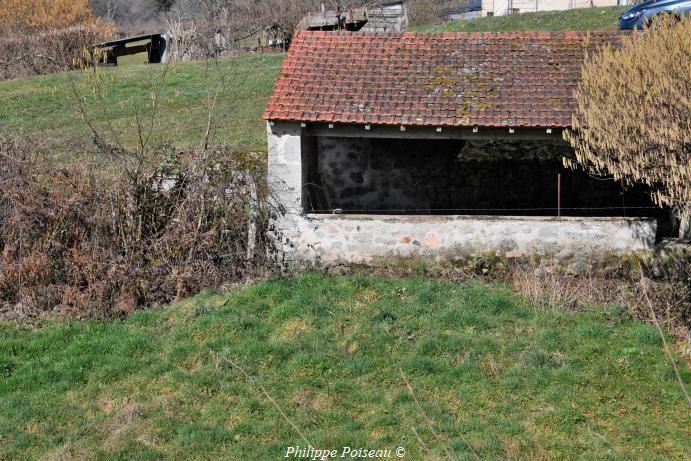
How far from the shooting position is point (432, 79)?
11.3 metres

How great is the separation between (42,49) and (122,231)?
18.2 meters

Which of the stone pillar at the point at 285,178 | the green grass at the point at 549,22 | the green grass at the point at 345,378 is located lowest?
the green grass at the point at 345,378

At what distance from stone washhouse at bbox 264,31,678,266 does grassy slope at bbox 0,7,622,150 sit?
3.20 metres

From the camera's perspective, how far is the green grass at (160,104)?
661 inches

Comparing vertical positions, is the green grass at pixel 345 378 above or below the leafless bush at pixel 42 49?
below

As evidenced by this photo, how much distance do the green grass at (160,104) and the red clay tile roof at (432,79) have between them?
3.35 meters

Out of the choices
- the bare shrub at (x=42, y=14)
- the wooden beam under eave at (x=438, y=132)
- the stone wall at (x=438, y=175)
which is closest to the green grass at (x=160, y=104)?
the stone wall at (x=438, y=175)

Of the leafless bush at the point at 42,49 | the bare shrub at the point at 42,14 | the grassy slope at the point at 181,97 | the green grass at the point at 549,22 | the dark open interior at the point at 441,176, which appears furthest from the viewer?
the bare shrub at the point at 42,14

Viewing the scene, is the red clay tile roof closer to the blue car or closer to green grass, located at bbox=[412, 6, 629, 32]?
the blue car

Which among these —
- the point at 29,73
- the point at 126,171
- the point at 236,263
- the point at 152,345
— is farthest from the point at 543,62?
the point at 29,73

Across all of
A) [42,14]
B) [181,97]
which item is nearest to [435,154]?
[181,97]

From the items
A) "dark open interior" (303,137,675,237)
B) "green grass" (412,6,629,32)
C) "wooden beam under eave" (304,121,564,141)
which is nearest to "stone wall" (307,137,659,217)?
"dark open interior" (303,137,675,237)

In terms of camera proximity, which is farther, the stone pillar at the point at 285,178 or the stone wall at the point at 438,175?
the stone wall at the point at 438,175

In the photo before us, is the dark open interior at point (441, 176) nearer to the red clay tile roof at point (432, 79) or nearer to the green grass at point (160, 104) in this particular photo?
the red clay tile roof at point (432, 79)
